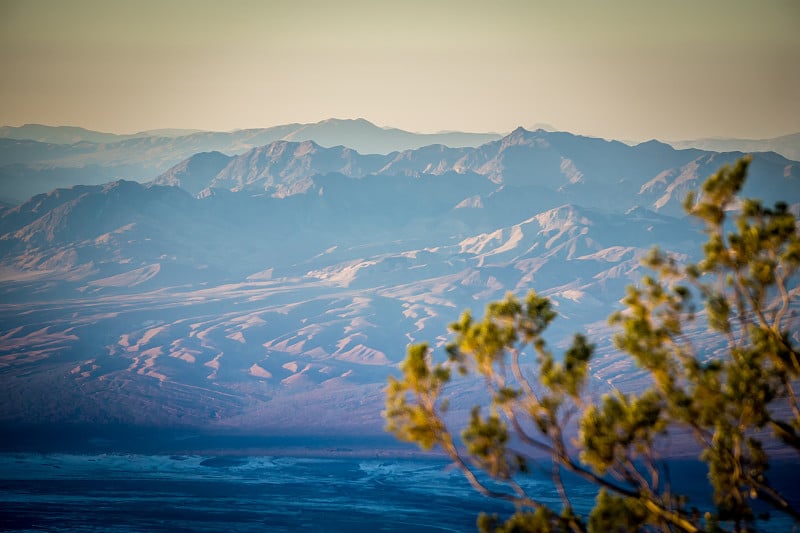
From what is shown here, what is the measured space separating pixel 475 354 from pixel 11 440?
13928 cm

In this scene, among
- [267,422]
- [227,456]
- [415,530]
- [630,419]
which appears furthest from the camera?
[267,422]

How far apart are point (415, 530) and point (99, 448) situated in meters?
65.9

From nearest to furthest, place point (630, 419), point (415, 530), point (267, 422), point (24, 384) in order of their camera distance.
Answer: point (630, 419)
point (415, 530)
point (267, 422)
point (24, 384)

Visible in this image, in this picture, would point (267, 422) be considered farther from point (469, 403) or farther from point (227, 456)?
point (469, 403)

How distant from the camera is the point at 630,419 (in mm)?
16297

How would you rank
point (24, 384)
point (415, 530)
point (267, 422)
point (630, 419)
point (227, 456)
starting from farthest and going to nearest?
point (24, 384)
point (267, 422)
point (227, 456)
point (415, 530)
point (630, 419)

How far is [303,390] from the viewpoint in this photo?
168 metres

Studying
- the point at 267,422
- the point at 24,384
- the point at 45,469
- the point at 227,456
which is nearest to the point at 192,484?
the point at 227,456

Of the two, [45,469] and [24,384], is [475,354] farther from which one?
[24,384]

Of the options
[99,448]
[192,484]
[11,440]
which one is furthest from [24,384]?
[192,484]

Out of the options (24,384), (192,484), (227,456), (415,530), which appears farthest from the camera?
(24,384)

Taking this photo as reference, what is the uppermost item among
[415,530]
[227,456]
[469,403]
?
[469,403]

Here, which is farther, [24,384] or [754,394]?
[24,384]

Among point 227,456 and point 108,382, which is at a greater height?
point 108,382
